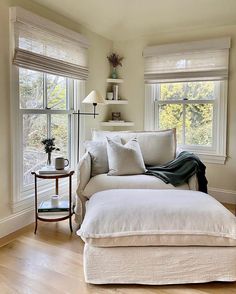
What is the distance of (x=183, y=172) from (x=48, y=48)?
185 centimetres

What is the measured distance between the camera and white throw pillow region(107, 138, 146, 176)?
2900mm

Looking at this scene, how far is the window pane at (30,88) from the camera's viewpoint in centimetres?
283

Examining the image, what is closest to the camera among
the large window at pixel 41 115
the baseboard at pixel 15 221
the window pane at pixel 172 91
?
the baseboard at pixel 15 221

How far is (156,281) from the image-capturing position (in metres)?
1.87

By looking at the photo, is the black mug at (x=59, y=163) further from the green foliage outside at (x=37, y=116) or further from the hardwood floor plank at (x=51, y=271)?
the hardwood floor plank at (x=51, y=271)

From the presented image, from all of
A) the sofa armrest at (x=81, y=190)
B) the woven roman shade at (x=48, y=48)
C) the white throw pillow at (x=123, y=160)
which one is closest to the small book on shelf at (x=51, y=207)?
the sofa armrest at (x=81, y=190)

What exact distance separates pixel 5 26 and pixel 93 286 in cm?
224

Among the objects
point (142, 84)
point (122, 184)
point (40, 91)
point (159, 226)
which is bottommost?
point (159, 226)

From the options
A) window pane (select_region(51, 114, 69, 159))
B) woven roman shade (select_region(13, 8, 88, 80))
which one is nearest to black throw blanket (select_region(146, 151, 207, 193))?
window pane (select_region(51, 114, 69, 159))

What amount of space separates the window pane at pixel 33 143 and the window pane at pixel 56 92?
0.21 meters

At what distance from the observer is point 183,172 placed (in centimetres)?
280

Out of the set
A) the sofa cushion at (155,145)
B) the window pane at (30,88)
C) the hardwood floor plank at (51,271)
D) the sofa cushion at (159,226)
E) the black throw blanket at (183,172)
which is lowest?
the hardwood floor plank at (51,271)

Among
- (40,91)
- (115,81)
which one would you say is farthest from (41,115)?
(115,81)

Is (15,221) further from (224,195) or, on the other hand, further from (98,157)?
(224,195)
